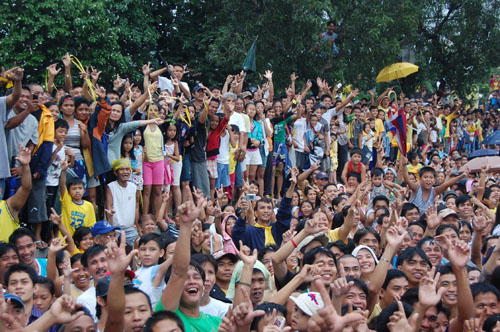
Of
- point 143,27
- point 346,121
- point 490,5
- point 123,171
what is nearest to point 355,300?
point 123,171

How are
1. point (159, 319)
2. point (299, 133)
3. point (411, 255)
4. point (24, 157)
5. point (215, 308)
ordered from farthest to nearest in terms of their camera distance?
point (299, 133) < point (24, 157) < point (411, 255) < point (215, 308) < point (159, 319)

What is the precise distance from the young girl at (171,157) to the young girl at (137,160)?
506 mm

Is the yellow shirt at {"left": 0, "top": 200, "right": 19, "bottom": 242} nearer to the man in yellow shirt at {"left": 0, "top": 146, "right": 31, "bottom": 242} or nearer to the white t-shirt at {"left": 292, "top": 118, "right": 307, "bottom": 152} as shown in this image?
the man in yellow shirt at {"left": 0, "top": 146, "right": 31, "bottom": 242}

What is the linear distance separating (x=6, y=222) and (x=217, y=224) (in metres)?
2.27

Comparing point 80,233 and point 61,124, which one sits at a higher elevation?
point 61,124

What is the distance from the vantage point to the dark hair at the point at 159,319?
3.82 m

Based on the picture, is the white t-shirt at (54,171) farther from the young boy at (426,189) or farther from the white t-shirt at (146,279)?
the young boy at (426,189)

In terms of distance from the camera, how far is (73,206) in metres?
7.52

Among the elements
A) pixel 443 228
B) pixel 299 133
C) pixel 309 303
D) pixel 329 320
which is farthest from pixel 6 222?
pixel 299 133

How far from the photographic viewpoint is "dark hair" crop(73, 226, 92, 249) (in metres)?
6.77

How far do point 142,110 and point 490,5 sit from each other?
47.1ft

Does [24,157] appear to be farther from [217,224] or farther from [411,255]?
[411,255]

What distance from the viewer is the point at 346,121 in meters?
13.6

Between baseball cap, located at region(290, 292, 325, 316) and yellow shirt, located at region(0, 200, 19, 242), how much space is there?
11.4ft
